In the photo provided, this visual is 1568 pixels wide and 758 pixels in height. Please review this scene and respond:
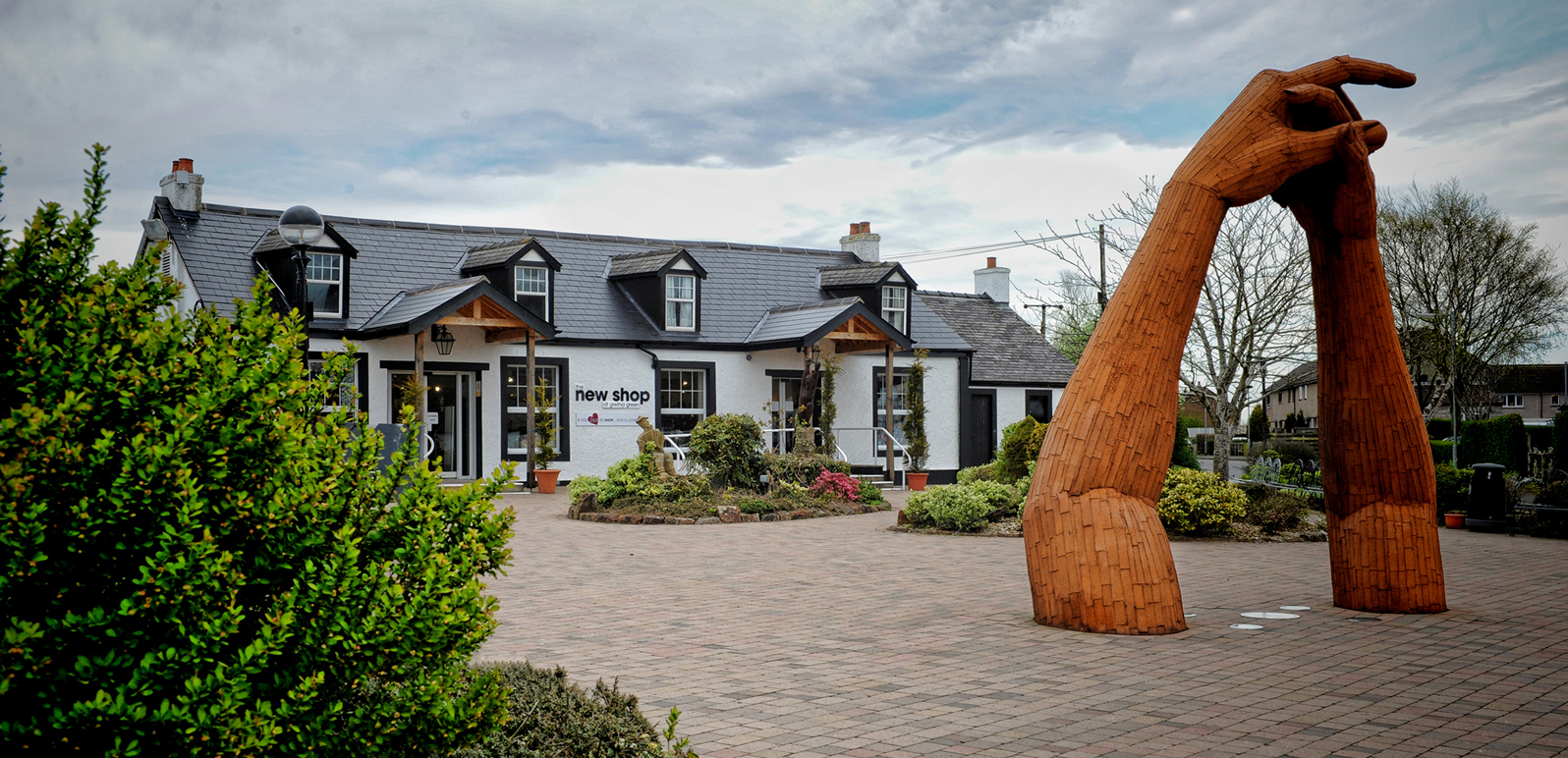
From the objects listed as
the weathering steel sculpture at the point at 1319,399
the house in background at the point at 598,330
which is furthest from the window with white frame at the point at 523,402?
the weathering steel sculpture at the point at 1319,399

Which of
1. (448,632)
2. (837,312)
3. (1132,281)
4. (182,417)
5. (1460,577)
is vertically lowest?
(1460,577)

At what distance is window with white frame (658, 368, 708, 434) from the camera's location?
25.4m

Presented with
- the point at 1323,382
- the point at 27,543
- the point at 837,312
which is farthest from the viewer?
the point at 837,312

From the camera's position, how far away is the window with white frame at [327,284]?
73.2 feet

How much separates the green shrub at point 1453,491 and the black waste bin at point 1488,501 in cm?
97

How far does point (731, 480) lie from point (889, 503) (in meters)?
3.19

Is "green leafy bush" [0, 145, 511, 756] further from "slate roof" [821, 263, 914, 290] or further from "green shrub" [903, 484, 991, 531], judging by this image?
"slate roof" [821, 263, 914, 290]

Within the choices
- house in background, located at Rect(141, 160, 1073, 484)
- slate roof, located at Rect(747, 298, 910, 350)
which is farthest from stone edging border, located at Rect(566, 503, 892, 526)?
slate roof, located at Rect(747, 298, 910, 350)

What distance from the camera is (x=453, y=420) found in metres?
23.3

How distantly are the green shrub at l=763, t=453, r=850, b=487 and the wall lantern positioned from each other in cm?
720

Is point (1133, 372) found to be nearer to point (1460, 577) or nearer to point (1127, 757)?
point (1127, 757)

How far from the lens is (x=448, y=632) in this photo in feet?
10.8

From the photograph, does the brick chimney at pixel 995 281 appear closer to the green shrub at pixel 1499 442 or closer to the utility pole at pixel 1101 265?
the utility pole at pixel 1101 265

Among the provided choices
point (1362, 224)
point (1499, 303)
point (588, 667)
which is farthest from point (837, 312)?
point (1499, 303)
